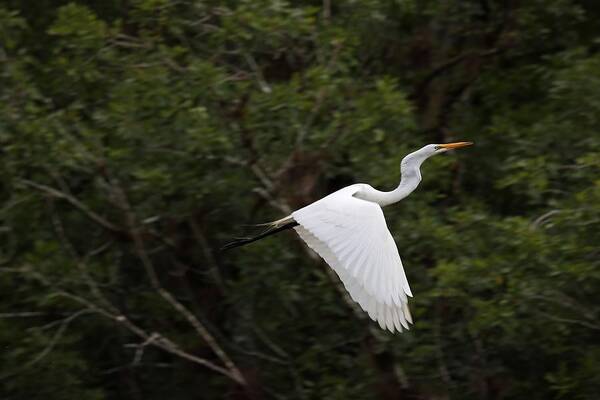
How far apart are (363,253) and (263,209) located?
1861mm

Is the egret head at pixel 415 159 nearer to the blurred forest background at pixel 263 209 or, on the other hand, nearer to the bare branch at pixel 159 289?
the blurred forest background at pixel 263 209

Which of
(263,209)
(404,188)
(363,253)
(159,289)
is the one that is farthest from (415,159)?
(159,289)

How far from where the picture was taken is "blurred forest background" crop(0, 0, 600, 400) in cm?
624

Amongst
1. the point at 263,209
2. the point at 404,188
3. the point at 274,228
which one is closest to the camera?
the point at 404,188

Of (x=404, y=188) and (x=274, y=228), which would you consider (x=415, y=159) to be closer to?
A: (x=404, y=188)

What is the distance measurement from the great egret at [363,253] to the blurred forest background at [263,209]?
38.7 inches

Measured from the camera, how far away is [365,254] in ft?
16.0

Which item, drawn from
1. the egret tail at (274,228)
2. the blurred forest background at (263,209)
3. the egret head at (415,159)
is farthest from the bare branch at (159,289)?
the egret head at (415,159)

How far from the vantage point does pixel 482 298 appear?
6.22 metres

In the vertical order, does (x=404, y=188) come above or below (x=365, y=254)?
below

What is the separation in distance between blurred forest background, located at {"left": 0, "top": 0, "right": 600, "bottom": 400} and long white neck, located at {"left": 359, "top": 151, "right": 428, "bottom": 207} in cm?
56

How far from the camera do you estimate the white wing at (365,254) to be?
4824 mm

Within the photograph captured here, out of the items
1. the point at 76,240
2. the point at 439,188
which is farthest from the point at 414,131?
the point at 76,240

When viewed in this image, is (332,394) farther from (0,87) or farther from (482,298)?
(0,87)
